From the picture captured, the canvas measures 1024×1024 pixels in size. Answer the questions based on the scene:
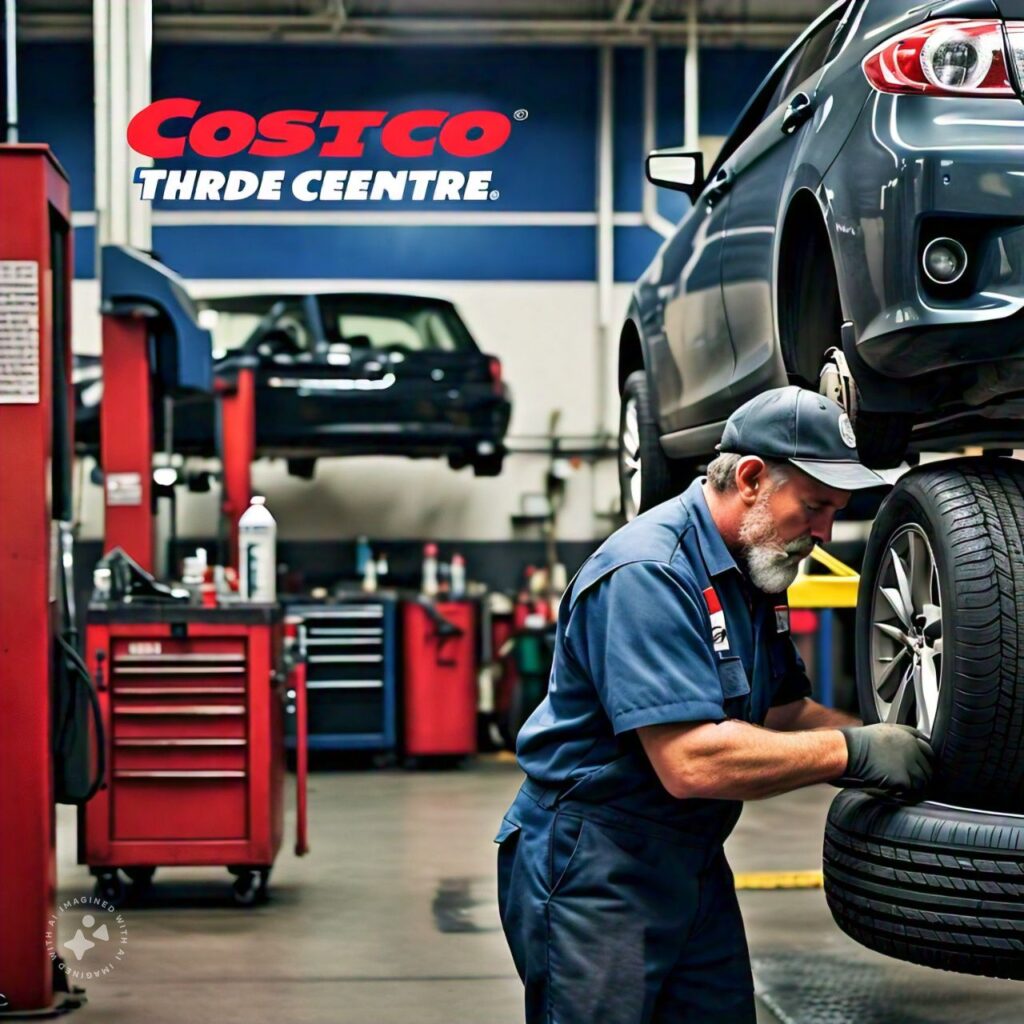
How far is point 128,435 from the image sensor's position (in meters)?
5.32

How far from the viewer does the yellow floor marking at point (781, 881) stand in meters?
4.98

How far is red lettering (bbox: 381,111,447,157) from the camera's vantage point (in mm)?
3068

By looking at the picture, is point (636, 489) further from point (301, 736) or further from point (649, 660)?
point (649, 660)

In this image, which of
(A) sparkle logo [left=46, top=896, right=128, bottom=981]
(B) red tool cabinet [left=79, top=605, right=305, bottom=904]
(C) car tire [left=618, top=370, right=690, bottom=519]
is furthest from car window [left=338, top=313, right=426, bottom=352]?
(C) car tire [left=618, top=370, right=690, bottom=519]

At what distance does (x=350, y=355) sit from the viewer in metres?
7.84

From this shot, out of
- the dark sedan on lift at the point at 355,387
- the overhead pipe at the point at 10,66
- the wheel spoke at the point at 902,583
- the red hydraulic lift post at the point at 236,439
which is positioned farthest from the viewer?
the dark sedan on lift at the point at 355,387

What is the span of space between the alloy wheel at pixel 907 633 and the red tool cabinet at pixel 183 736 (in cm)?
268

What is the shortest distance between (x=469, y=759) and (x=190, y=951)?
4120 mm

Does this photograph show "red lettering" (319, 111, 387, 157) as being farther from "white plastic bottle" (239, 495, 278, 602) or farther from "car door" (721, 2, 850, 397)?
"white plastic bottle" (239, 495, 278, 602)

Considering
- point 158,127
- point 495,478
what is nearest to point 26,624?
point 158,127

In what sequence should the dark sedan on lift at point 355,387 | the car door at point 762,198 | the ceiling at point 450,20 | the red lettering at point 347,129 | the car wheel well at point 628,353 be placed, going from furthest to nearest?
the dark sedan on lift at point 355,387 → the car wheel well at point 628,353 → the ceiling at point 450,20 → the red lettering at point 347,129 → the car door at point 762,198

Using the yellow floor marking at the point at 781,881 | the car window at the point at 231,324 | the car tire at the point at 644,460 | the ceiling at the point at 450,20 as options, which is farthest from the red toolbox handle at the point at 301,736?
the car window at the point at 231,324

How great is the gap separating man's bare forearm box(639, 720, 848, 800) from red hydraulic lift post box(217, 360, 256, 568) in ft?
18.4

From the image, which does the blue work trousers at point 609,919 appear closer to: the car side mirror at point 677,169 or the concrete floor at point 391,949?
the concrete floor at point 391,949
